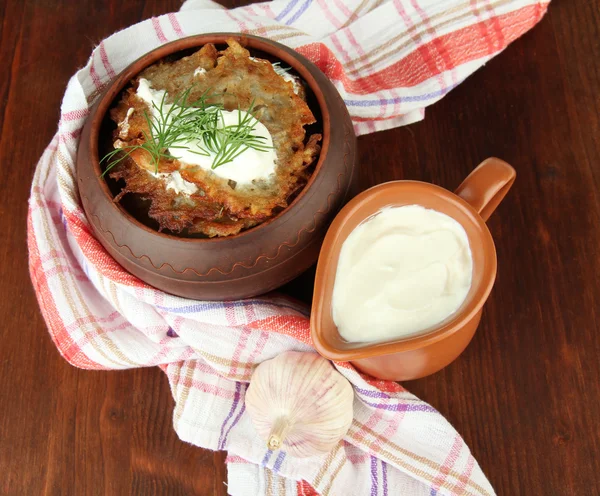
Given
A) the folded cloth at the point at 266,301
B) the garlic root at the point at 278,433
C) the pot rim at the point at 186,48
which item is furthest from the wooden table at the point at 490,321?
the pot rim at the point at 186,48

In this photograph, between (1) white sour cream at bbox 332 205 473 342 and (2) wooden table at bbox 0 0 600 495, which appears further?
(2) wooden table at bbox 0 0 600 495

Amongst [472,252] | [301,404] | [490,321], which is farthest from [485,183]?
[301,404]

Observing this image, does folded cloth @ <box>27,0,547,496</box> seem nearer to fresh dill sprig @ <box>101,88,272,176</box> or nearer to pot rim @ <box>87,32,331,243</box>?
pot rim @ <box>87,32,331,243</box>

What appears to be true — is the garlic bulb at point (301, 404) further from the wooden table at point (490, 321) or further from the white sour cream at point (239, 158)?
the white sour cream at point (239, 158)

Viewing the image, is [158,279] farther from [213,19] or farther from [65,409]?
[213,19]

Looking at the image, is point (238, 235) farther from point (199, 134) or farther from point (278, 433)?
point (278, 433)

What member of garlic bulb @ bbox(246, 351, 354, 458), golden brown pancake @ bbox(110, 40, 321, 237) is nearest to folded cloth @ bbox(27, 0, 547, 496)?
garlic bulb @ bbox(246, 351, 354, 458)

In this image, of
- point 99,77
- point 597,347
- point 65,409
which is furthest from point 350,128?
point 65,409
